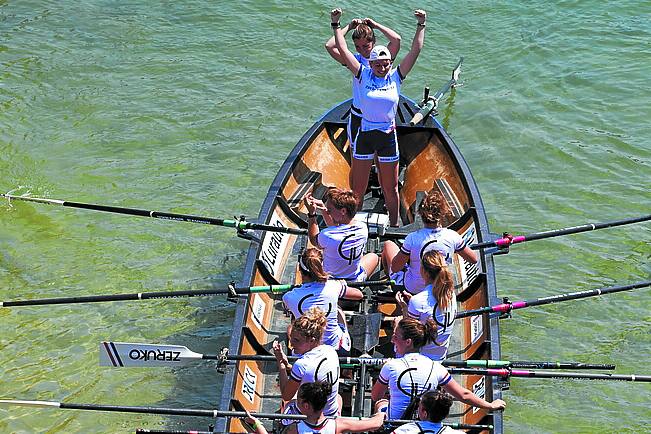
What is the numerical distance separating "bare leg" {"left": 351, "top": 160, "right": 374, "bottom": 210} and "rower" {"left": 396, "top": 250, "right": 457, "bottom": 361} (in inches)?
121

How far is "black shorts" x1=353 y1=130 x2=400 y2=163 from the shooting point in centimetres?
1096

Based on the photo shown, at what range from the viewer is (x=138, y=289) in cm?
1269

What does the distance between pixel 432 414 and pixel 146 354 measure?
317cm

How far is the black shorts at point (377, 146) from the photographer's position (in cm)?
1096

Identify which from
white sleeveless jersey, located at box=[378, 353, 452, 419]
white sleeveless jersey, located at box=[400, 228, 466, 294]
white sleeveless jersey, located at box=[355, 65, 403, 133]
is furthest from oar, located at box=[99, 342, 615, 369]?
white sleeveless jersey, located at box=[355, 65, 403, 133]

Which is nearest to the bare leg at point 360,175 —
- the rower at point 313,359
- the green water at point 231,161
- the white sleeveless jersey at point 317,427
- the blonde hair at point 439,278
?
the green water at point 231,161

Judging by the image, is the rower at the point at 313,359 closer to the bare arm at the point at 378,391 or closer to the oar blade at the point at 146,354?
the bare arm at the point at 378,391

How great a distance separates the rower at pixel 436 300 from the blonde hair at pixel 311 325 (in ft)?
3.39

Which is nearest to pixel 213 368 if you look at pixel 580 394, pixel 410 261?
pixel 410 261

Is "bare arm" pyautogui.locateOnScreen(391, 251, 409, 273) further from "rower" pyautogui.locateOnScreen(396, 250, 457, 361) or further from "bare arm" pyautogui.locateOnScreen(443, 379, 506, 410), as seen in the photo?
"bare arm" pyautogui.locateOnScreen(443, 379, 506, 410)

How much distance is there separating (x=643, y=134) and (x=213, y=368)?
9789 millimetres

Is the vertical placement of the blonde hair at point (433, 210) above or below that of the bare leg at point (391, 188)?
below

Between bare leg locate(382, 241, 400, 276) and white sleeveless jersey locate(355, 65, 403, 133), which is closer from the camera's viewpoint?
bare leg locate(382, 241, 400, 276)

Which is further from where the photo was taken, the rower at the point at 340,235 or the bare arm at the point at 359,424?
the rower at the point at 340,235
